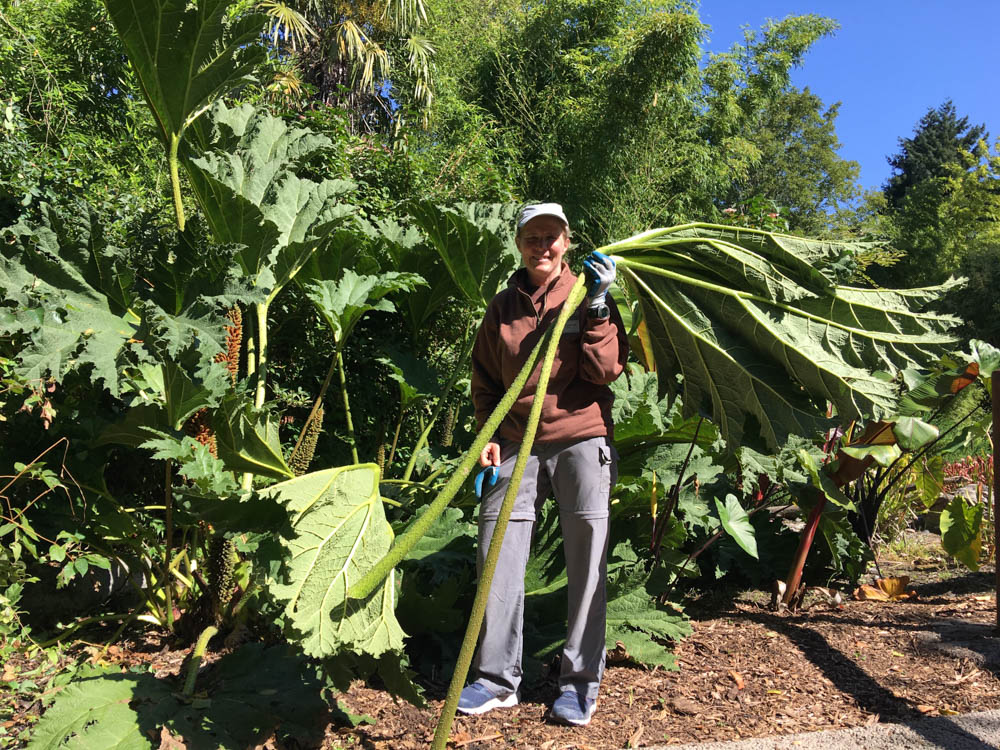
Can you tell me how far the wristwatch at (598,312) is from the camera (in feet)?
8.37

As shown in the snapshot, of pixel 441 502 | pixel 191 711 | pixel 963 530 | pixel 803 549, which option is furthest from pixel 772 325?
pixel 963 530

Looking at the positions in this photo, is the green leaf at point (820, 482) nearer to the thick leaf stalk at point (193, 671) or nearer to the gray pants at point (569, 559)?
the gray pants at point (569, 559)

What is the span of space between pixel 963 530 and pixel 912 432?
128cm

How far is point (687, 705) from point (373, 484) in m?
1.40

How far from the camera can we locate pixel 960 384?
367 cm

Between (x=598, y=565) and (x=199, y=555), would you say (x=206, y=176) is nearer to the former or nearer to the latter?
(x=199, y=555)

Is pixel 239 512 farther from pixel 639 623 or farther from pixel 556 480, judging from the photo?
pixel 639 623

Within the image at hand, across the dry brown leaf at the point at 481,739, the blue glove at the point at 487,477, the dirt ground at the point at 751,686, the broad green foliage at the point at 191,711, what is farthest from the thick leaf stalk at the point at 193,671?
the blue glove at the point at 487,477

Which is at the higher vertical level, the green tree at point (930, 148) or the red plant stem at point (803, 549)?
the green tree at point (930, 148)

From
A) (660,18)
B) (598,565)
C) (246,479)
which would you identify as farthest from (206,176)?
(660,18)

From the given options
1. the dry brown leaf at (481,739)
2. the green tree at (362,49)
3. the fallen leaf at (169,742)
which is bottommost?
the fallen leaf at (169,742)

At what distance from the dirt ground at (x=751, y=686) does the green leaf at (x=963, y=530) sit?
0.95ft

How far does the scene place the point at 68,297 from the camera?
2.68 meters

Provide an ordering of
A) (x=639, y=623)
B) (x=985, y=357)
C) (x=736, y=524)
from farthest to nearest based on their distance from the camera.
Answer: (x=985, y=357), (x=736, y=524), (x=639, y=623)
